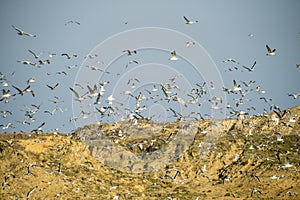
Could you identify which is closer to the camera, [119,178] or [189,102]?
[189,102]

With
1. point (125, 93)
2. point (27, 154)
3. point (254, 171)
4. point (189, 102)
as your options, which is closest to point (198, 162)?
point (254, 171)

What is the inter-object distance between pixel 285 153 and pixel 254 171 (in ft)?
14.9

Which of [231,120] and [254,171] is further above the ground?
[231,120]

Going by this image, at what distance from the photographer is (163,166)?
48594mm

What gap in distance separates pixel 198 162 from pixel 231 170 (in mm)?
5882

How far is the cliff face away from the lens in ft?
108

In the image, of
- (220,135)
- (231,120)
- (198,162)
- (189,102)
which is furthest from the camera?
(231,120)

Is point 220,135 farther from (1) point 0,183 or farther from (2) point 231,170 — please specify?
(1) point 0,183

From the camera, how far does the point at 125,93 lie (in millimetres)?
34312

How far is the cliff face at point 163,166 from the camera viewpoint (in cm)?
3281

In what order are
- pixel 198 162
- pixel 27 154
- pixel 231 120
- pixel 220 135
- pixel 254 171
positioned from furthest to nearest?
1. pixel 231 120
2. pixel 220 135
3. pixel 198 162
4. pixel 27 154
5. pixel 254 171

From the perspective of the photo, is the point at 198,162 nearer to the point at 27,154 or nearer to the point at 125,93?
the point at 125,93

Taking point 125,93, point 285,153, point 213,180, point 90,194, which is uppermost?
point 125,93

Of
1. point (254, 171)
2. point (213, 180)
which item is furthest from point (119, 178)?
point (254, 171)
